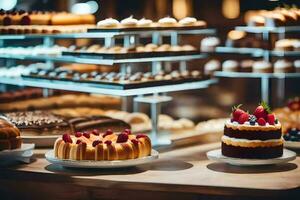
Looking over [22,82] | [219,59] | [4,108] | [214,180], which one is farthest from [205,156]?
[219,59]

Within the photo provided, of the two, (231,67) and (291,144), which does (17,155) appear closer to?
(291,144)

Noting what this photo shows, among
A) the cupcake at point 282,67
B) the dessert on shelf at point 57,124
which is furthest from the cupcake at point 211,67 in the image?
the dessert on shelf at point 57,124

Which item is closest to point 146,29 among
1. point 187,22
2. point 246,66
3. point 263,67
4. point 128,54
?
point 128,54

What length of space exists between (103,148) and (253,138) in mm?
962

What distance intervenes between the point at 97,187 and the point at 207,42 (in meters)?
4.63

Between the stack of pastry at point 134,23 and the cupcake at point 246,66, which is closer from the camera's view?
the stack of pastry at point 134,23

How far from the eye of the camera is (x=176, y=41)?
6.42 meters

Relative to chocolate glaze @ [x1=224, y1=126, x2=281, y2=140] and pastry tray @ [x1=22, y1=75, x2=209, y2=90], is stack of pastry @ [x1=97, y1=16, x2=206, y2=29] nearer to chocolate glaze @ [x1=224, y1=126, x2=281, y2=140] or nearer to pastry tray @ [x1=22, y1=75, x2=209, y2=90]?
pastry tray @ [x1=22, y1=75, x2=209, y2=90]

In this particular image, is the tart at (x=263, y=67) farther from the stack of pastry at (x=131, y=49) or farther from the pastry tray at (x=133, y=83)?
the stack of pastry at (x=131, y=49)

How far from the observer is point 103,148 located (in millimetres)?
4648

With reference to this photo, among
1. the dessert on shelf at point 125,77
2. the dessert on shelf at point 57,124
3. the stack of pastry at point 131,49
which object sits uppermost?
the stack of pastry at point 131,49

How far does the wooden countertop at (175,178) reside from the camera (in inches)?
166

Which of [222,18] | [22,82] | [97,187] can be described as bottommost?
[97,187]

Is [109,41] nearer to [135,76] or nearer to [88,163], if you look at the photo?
[135,76]
